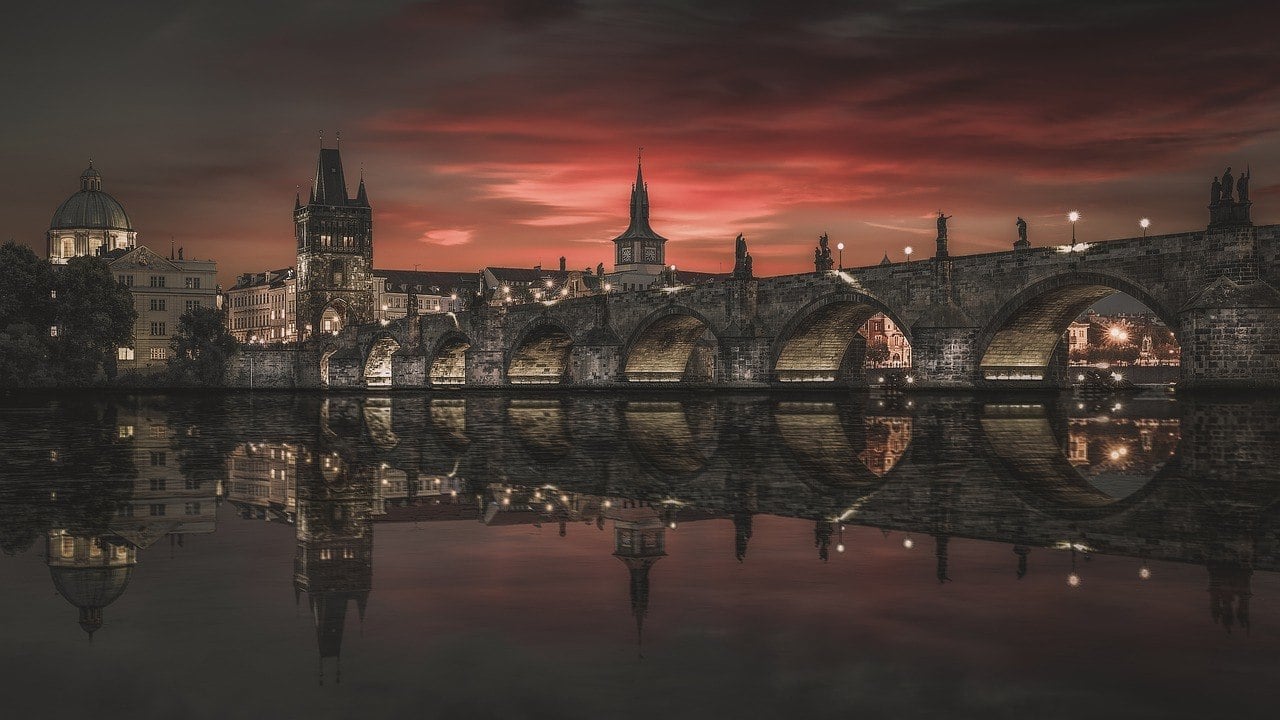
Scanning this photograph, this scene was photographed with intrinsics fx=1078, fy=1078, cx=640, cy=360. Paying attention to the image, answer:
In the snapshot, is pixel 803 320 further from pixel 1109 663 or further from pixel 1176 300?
pixel 1109 663

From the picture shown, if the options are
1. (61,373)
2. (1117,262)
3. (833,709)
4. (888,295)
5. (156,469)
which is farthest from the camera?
(61,373)

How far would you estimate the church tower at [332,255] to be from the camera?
460 feet

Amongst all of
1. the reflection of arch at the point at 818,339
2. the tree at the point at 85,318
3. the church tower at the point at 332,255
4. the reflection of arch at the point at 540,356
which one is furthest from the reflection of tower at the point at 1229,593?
the church tower at the point at 332,255

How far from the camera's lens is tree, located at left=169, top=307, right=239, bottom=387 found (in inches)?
4380

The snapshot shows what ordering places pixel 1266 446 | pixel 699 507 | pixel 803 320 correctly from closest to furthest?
pixel 699 507 < pixel 1266 446 < pixel 803 320

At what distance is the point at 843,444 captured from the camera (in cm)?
2003

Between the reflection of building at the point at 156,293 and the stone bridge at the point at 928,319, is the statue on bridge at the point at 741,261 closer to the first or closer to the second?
the stone bridge at the point at 928,319

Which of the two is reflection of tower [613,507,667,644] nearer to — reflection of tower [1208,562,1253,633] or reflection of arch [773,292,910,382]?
reflection of tower [1208,562,1253,633]

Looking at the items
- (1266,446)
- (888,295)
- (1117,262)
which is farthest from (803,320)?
(1266,446)

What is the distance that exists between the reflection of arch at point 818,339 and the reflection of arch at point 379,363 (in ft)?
203

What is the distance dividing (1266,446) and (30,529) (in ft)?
59.6

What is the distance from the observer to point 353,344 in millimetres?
112375

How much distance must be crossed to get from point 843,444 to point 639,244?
154333 mm

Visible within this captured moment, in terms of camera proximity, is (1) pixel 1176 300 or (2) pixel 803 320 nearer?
(1) pixel 1176 300
